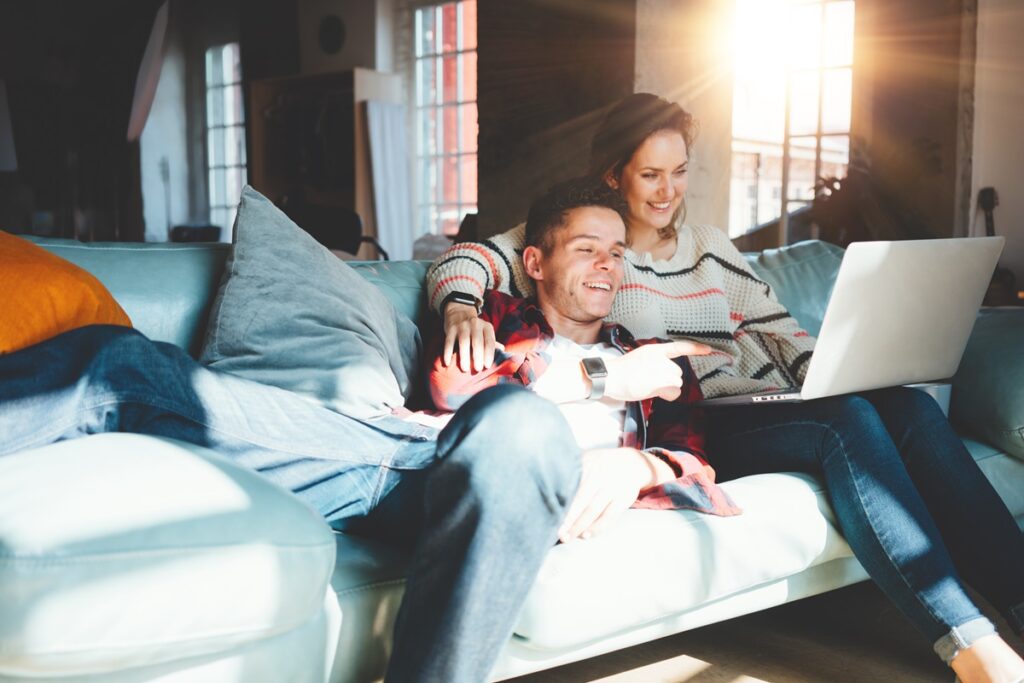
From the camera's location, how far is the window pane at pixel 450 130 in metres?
7.18

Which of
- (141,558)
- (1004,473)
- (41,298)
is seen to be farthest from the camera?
(1004,473)

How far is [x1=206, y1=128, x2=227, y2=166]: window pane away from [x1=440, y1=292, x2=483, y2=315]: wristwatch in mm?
7648

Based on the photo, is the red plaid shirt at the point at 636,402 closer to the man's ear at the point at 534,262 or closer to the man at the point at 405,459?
the man's ear at the point at 534,262

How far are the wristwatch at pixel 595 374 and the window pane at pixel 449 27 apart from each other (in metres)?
5.83

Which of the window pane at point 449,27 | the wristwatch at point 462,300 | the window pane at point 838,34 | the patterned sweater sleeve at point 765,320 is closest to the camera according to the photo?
the wristwatch at point 462,300

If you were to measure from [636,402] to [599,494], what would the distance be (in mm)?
432

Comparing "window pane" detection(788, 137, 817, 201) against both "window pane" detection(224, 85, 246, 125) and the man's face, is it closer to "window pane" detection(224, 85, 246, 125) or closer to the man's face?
the man's face

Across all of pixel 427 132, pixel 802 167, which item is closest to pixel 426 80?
pixel 427 132

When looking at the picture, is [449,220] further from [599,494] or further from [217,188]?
[599,494]

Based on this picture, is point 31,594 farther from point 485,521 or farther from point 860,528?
point 860,528

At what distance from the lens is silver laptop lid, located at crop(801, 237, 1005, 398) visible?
1.56 m

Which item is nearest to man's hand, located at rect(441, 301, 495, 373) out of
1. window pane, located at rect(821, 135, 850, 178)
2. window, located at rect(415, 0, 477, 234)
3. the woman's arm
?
the woman's arm

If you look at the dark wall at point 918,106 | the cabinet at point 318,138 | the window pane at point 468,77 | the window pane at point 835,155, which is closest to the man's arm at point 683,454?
the dark wall at point 918,106

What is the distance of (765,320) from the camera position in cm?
226
